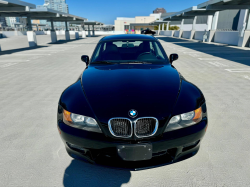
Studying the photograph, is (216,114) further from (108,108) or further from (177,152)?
(108,108)

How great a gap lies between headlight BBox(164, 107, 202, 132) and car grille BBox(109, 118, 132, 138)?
1.36 feet

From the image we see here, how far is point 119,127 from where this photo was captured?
179cm

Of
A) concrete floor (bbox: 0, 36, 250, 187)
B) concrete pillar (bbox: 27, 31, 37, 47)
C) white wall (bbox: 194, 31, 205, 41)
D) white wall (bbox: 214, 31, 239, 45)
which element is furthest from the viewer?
white wall (bbox: 194, 31, 205, 41)

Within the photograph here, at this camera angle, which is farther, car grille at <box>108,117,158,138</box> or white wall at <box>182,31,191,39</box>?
white wall at <box>182,31,191,39</box>

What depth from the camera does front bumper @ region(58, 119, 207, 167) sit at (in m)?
1.78

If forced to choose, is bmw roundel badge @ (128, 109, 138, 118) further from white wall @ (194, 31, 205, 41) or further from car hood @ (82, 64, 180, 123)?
white wall @ (194, 31, 205, 41)

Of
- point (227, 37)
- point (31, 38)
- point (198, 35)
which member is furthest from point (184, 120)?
point (198, 35)

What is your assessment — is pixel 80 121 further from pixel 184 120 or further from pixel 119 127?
pixel 184 120

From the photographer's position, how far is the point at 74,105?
2.00 m

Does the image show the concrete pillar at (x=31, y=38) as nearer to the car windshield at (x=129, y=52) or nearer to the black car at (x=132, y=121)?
the car windshield at (x=129, y=52)

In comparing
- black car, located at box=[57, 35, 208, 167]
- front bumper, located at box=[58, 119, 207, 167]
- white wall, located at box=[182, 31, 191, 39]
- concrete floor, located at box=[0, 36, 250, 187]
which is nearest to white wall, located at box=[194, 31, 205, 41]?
white wall, located at box=[182, 31, 191, 39]

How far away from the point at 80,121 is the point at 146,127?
0.73 metres

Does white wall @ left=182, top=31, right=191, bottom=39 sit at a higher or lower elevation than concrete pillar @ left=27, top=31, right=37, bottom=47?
higher

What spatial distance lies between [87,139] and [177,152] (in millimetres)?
981
